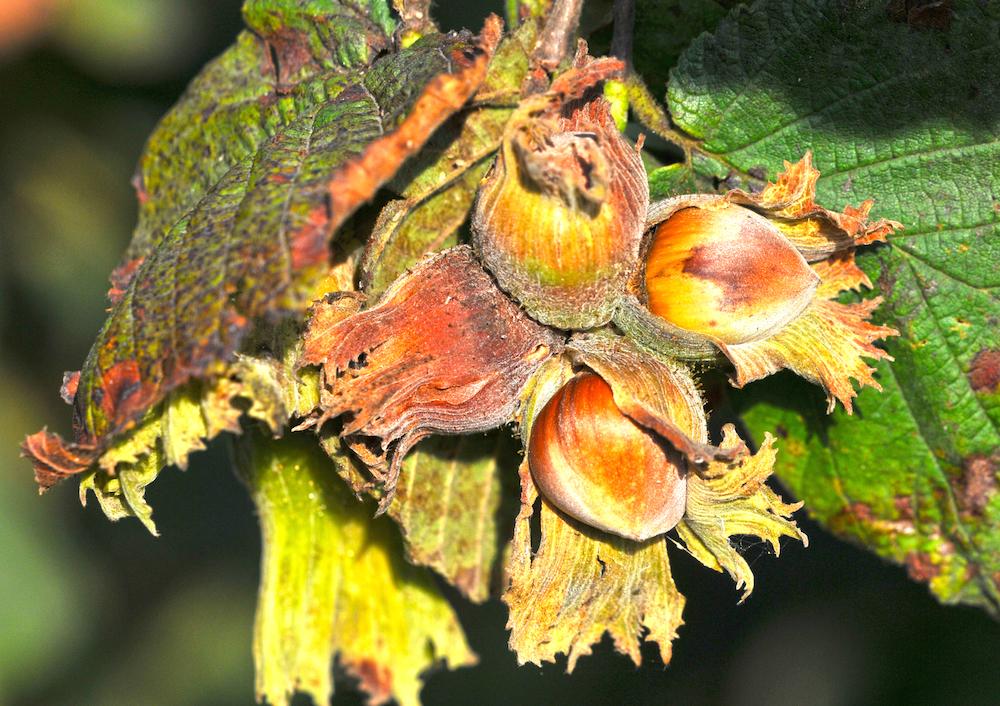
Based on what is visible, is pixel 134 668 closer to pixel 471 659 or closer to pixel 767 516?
pixel 471 659

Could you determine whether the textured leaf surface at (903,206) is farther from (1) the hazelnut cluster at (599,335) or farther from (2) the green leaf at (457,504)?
(2) the green leaf at (457,504)

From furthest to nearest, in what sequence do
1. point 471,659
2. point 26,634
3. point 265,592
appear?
point 26,634
point 471,659
point 265,592

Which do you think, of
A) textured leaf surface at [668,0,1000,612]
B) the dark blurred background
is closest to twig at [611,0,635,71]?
textured leaf surface at [668,0,1000,612]

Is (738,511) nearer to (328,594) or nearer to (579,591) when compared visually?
(579,591)

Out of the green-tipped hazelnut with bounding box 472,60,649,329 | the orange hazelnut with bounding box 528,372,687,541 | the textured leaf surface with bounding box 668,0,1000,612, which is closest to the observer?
the green-tipped hazelnut with bounding box 472,60,649,329

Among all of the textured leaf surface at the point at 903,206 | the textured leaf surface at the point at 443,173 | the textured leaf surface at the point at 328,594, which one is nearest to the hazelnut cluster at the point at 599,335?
the textured leaf surface at the point at 443,173

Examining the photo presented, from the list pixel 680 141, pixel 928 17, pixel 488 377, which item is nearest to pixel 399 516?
pixel 488 377

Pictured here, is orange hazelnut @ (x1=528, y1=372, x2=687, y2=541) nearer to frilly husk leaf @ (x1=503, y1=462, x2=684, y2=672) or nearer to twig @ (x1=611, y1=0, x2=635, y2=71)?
frilly husk leaf @ (x1=503, y1=462, x2=684, y2=672)

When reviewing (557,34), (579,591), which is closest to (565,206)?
(557,34)
